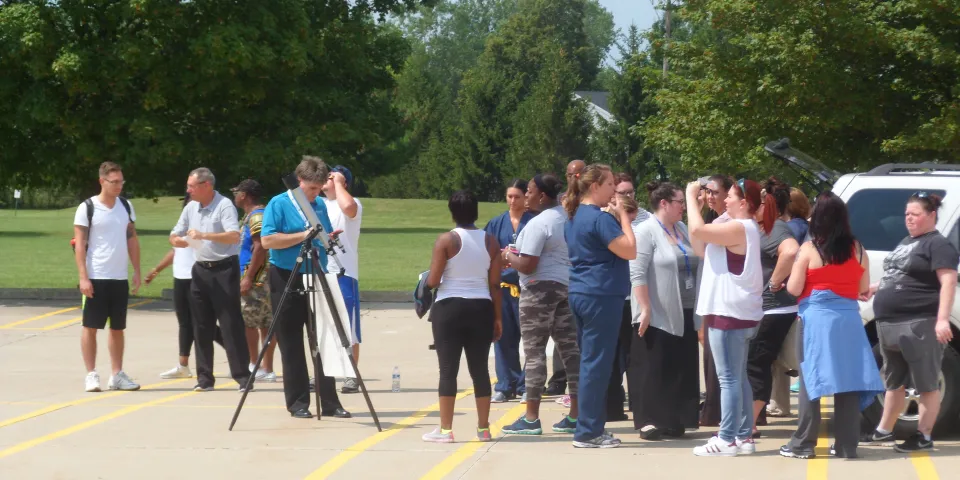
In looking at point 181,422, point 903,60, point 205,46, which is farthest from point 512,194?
point 903,60

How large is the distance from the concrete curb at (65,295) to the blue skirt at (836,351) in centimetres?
1275

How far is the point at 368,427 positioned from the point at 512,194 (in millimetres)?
2301

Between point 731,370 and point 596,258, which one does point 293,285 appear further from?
point 731,370

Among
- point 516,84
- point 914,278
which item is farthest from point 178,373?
point 516,84

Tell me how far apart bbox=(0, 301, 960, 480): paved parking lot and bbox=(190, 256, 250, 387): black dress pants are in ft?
0.79

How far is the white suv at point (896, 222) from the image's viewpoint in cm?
884

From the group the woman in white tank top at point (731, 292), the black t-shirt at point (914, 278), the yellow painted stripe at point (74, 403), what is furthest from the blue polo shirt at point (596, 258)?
the yellow painted stripe at point (74, 403)

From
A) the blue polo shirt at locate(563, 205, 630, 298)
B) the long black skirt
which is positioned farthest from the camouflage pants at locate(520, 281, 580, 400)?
the blue polo shirt at locate(563, 205, 630, 298)

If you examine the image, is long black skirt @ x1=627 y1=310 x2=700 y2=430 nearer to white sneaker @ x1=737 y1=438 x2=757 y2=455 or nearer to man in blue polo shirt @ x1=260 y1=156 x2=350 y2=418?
white sneaker @ x1=737 y1=438 x2=757 y2=455

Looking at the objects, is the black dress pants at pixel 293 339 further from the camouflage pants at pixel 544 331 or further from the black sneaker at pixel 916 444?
the black sneaker at pixel 916 444

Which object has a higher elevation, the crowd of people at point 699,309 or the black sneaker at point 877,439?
the crowd of people at point 699,309

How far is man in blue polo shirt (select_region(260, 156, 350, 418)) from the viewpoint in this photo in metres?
9.75

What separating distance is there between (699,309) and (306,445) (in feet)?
8.98

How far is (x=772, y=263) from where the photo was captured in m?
9.20
